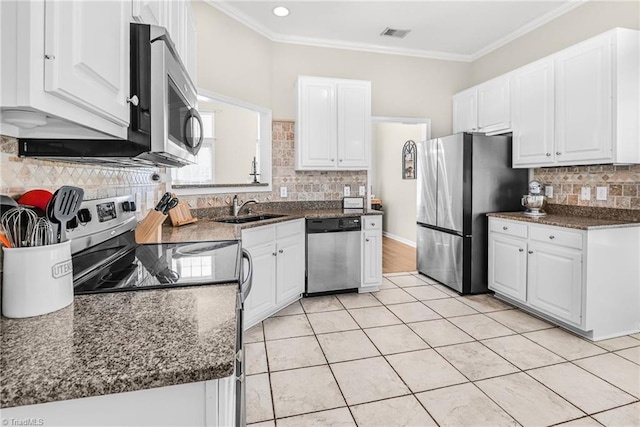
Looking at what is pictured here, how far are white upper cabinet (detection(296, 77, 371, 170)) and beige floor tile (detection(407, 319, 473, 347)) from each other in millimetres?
1851

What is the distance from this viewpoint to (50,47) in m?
0.69

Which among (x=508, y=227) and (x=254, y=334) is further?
(x=508, y=227)

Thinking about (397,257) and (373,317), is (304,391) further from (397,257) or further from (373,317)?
(397,257)

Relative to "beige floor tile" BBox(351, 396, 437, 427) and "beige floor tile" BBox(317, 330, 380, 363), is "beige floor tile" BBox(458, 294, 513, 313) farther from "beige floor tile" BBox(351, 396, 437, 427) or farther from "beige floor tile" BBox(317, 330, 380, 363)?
"beige floor tile" BBox(351, 396, 437, 427)

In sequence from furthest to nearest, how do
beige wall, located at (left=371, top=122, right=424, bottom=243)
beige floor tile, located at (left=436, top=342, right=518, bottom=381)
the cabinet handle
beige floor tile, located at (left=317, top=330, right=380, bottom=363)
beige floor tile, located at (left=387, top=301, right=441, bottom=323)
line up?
beige wall, located at (left=371, top=122, right=424, bottom=243) < beige floor tile, located at (left=387, top=301, right=441, bottom=323) < beige floor tile, located at (left=317, top=330, right=380, bottom=363) < beige floor tile, located at (left=436, top=342, right=518, bottom=381) < the cabinet handle

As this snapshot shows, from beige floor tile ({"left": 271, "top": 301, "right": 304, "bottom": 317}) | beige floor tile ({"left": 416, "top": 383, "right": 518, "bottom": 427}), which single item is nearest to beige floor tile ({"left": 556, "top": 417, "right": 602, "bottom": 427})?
beige floor tile ({"left": 416, "top": 383, "right": 518, "bottom": 427})

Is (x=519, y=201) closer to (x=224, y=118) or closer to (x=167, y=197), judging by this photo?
(x=167, y=197)

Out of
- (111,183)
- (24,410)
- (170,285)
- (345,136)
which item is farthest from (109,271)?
(345,136)

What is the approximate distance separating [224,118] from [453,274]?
4.24 meters

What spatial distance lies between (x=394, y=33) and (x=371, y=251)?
8.18 ft

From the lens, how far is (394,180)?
712 centimetres

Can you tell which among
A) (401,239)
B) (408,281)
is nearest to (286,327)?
(408,281)

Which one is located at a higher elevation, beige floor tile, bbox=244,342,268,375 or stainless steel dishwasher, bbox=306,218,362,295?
stainless steel dishwasher, bbox=306,218,362,295

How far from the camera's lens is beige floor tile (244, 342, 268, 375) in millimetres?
2195
